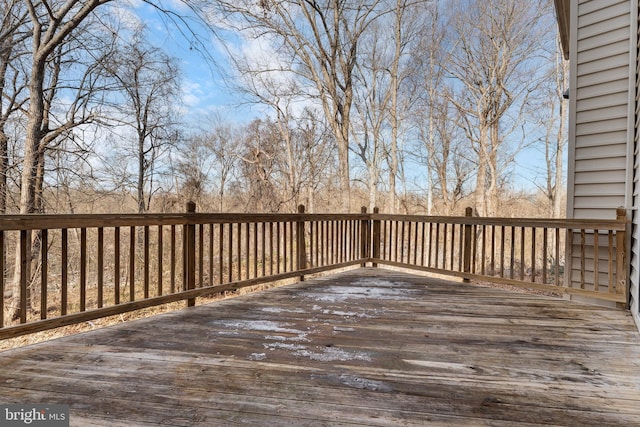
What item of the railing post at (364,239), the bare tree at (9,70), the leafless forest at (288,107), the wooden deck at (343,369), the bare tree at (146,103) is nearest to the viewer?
the wooden deck at (343,369)

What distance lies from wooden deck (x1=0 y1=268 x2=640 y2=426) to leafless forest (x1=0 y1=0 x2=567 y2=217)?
12.5ft

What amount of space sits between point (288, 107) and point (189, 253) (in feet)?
30.5

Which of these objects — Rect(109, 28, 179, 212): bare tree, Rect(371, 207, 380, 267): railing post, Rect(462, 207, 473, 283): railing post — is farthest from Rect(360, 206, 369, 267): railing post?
Rect(109, 28, 179, 212): bare tree

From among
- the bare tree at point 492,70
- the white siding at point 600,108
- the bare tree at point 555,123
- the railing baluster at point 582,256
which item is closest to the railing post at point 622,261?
the white siding at point 600,108

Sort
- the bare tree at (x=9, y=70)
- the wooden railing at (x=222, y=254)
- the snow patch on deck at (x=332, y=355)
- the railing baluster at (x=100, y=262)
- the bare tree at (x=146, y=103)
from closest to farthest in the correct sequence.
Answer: the snow patch on deck at (x=332, y=355) → the wooden railing at (x=222, y=254) → the railing baluster at (x=100, y=262) → the bare tree at (x=9, y=70) → the bare tree at (x=146, y=103)

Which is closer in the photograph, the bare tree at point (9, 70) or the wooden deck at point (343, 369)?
the wooden deck at point (343, 369)

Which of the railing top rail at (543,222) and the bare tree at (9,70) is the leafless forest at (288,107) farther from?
the railing top rail at (543,222)

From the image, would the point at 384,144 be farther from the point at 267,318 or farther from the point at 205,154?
the point at 267,318

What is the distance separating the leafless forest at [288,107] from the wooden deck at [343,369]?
381cm

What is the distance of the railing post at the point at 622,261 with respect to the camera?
3.13 m

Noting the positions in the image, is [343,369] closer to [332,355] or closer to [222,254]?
[332,355]

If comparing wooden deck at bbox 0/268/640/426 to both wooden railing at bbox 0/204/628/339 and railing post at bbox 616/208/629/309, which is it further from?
railing post at bbox 616/208/629/309

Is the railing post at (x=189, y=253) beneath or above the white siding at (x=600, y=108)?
beneath

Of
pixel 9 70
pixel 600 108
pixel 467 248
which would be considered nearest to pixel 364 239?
pixel 467 248
